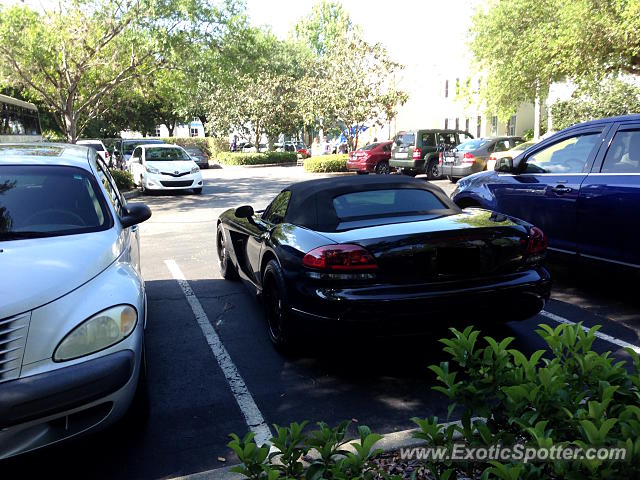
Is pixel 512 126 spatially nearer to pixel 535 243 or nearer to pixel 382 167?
pixel 382 167

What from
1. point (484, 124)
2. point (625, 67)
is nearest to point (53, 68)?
point (625, 67)

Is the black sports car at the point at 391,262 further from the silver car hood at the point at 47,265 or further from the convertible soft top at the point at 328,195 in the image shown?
the silver car hood at the point at 47,265

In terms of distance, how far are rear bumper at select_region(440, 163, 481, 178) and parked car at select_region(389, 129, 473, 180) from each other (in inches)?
66.3

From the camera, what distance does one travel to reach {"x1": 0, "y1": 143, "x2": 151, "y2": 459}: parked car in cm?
264

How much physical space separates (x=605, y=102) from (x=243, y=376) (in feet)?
95.1

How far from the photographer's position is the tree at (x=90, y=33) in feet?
57.5

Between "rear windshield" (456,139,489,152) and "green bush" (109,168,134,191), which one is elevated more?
"rear windshield" (456,139,489,152)

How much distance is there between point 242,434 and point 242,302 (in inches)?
111

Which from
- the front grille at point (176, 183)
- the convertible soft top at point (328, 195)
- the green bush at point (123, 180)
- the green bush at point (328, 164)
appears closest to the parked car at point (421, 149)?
the green bush at point (328, 164)

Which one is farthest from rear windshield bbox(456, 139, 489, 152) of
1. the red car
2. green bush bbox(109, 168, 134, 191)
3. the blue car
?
the blue car

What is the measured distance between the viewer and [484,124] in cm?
4175

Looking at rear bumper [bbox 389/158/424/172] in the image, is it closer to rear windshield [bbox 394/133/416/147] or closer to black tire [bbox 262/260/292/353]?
rear windshield [bbox 394/133/416/147]

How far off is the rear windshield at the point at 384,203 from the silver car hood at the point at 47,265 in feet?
5.86

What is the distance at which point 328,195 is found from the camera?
462 cm
